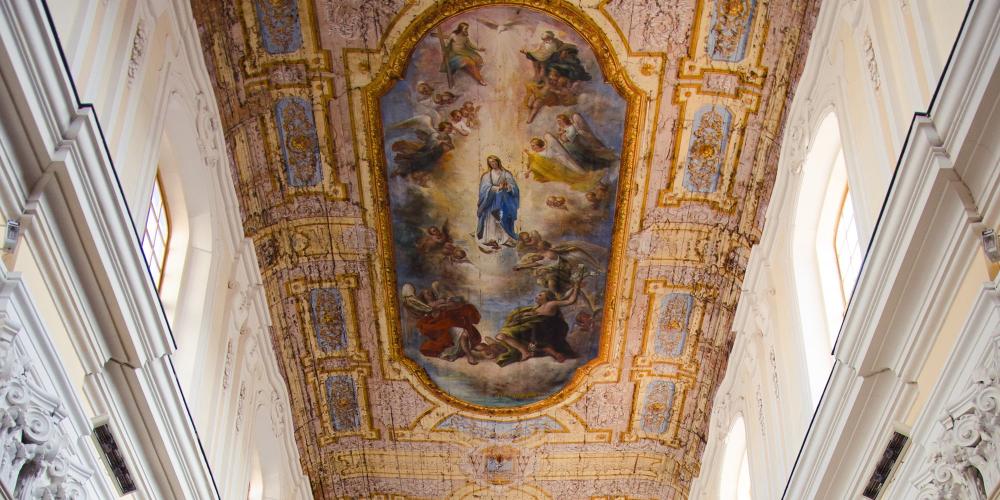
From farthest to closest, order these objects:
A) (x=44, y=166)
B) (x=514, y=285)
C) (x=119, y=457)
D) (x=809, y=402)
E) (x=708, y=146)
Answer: (x=514, y=285)
(x=708, y=146)
(x=809, y=402)
(x=119, y=457)
(x=44, y=166)

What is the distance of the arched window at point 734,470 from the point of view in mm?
15656

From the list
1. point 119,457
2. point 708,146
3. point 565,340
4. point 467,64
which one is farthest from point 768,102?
point 119,457

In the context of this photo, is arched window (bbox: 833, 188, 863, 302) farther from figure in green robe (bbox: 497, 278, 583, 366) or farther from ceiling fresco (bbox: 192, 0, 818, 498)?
figure in green robe (bbox: 497, 278, 583, 366)

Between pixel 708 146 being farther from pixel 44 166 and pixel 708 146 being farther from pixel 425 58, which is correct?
pixel 44 166

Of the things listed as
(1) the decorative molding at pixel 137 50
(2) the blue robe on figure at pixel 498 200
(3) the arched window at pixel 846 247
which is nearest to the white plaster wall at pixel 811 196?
(3) the arched window at pixel 846 247

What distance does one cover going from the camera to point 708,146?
1352 cm

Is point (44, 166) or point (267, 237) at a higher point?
point (267, 237)

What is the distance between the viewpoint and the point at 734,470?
51.9 feet

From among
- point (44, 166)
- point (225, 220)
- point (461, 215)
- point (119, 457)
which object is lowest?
point (119, 457)

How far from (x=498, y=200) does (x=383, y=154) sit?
163cm

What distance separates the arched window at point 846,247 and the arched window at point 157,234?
22.5ft

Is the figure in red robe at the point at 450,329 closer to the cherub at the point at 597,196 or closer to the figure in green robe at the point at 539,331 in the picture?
the figure in green robe at the point at 539,331

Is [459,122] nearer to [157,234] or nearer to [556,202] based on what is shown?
[556,202]

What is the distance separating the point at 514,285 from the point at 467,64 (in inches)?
142
